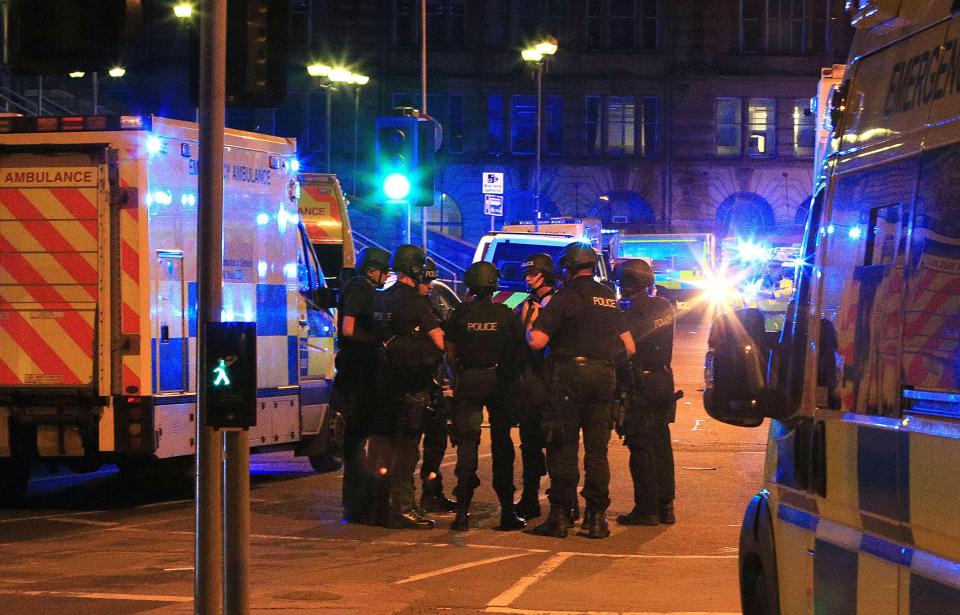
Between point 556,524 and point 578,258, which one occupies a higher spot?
point 578,258

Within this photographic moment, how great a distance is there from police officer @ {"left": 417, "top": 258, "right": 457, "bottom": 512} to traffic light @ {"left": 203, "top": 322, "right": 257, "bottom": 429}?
5.30 meters

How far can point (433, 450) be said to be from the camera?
471 inches

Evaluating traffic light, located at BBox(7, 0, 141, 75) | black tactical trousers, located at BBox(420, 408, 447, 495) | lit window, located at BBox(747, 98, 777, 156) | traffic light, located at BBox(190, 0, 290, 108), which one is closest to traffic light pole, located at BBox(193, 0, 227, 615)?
traffic light, located at BBox(190, 0, 290, 108)

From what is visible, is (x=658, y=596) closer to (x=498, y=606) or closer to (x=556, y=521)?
(x=498, y=606)

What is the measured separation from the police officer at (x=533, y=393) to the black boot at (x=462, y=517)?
0.67m

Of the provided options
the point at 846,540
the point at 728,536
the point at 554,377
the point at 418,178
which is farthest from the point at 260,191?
the point at 846,540

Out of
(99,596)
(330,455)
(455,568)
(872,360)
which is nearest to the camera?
(872,360)

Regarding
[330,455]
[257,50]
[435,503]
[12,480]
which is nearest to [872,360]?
[257,50]

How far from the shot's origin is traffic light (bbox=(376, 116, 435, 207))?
13977 millimetres

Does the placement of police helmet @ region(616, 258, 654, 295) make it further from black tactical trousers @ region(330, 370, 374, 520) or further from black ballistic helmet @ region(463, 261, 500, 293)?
black tactical trousers @ region(330, 370, 374, 520)

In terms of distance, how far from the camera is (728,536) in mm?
10703

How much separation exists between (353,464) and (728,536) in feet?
9.34

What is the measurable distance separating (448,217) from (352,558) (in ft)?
150

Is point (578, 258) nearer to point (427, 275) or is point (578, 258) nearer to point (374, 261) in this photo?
point (374, 261)
